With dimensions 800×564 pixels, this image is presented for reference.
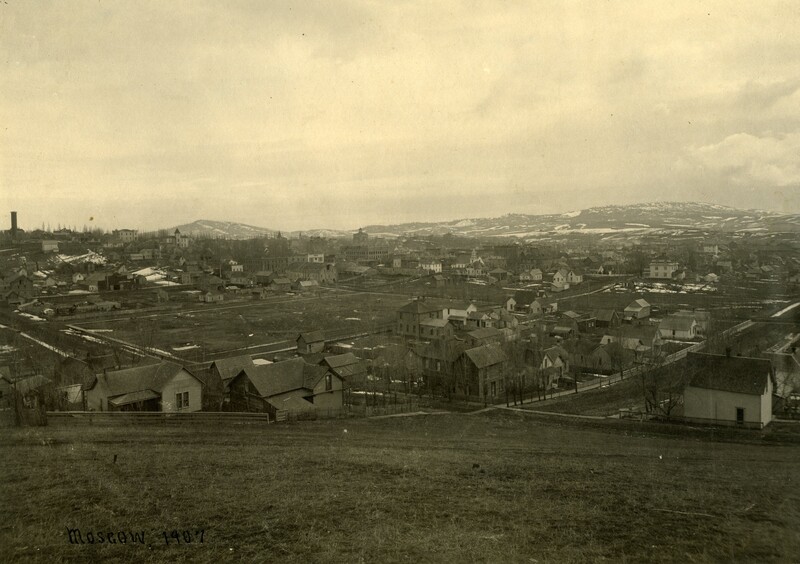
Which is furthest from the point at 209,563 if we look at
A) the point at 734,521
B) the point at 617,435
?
the point at 617,435

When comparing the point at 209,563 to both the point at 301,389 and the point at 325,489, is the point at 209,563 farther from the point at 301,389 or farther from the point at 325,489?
the point at 301,389

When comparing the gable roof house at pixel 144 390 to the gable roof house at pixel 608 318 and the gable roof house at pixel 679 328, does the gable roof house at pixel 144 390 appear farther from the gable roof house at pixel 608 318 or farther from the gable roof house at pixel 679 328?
the gable roof house at pixel 608 318

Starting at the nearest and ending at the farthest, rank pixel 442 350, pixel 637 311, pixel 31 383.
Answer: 1. pixel 31 383
2. pixel 442 350
3. pixel 637 311

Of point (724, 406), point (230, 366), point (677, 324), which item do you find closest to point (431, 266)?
point (677, 324)

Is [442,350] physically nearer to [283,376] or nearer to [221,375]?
[283,376]

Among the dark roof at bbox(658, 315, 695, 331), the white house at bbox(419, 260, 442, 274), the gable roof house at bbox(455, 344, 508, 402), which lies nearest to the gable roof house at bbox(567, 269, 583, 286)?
the white house at bbox(419, 260, 442, 274)

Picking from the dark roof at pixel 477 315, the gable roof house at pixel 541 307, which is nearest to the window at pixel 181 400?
the dark roof at pixel 477 315
